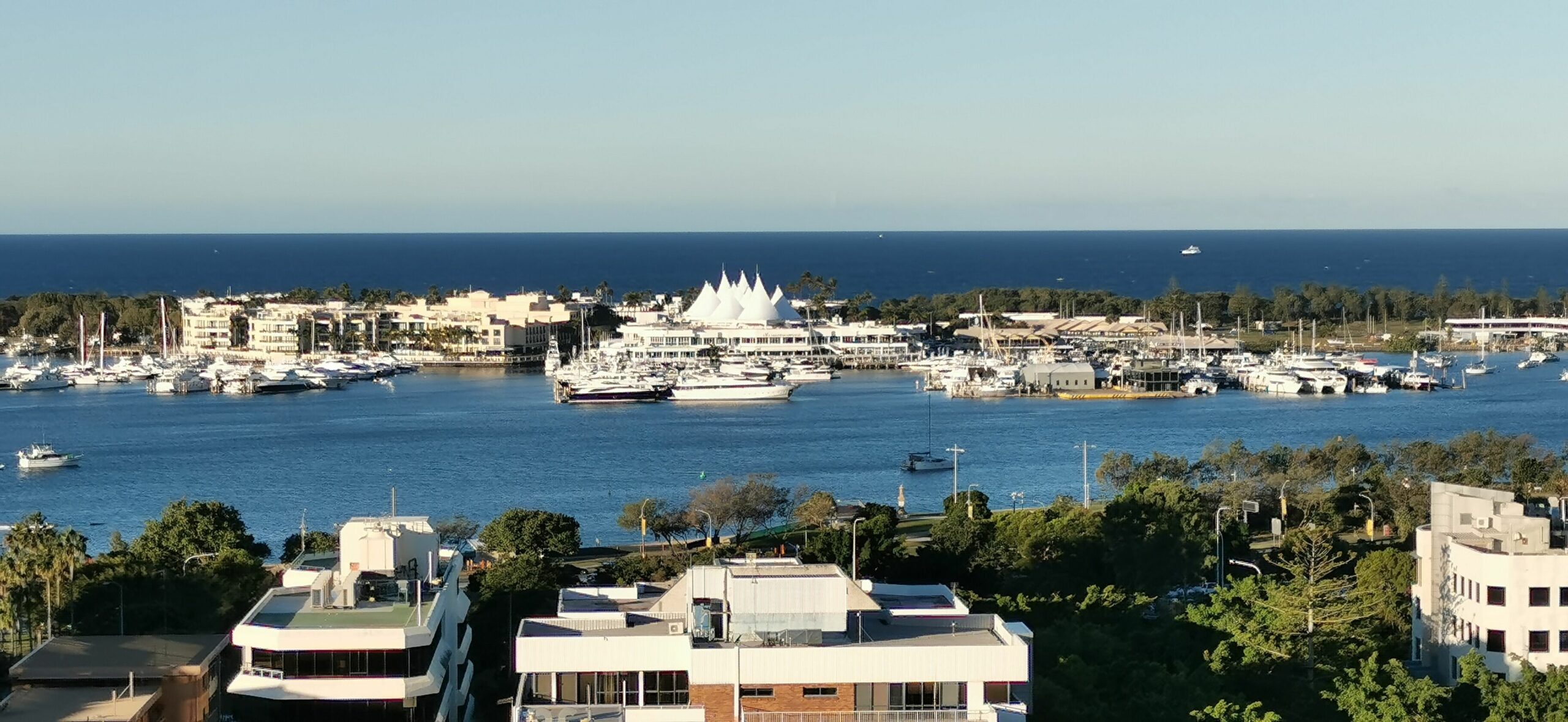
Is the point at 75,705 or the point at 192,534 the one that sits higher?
the point at 75,705

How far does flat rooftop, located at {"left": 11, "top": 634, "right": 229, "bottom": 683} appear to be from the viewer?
1241cm

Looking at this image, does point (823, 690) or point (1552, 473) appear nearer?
point (823, 690)

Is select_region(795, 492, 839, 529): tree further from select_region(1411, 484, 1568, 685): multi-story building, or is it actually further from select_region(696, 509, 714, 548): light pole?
select_region(1411, 484, 1568, 685): multi-story building

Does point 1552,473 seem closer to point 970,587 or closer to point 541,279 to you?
point 970,587

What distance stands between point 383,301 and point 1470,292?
43363 mm

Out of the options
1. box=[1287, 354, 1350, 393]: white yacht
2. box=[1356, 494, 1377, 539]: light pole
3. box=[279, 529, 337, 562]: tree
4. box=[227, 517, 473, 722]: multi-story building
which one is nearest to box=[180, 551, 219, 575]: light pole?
box=[279, 529, 337, 562]: tree

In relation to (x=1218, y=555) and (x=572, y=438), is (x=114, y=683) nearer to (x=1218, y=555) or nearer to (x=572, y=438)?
(x=1218, y=555)

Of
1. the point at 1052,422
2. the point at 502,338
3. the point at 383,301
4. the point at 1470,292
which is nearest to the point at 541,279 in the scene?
the point at 383,301

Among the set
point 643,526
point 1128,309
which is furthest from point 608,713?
point 1128,309

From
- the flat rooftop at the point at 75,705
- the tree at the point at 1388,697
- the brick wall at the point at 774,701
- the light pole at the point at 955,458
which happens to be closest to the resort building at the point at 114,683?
the flat rooftop at the point at 75,705

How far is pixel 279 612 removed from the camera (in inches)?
531

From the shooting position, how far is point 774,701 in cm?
1171

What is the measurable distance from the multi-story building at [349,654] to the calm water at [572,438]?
13.3 meters

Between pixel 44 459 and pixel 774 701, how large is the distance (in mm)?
30784
